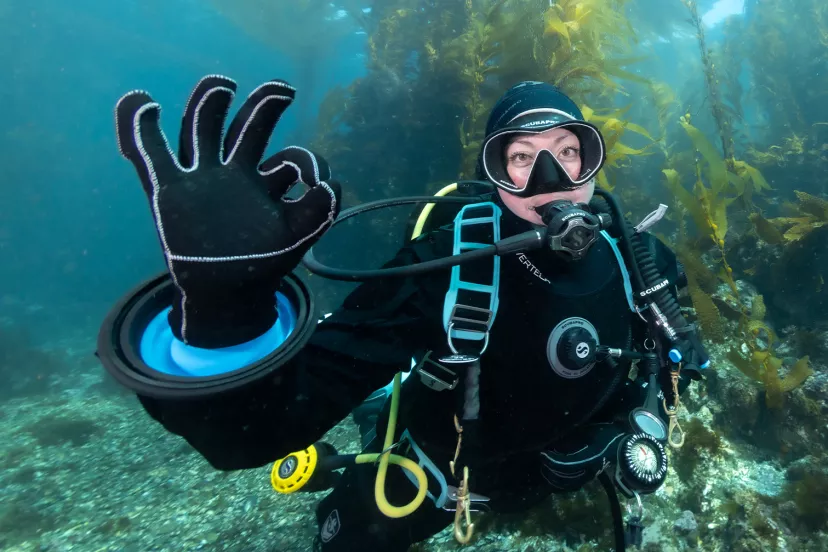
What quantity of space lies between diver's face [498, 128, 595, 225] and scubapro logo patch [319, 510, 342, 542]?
2.73 m

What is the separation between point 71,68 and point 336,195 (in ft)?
250

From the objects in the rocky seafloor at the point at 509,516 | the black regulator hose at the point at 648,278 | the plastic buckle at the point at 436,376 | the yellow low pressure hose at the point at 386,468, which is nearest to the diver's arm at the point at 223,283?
the plastic buckle at the point at 436,376

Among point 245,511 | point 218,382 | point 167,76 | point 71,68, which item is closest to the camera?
point 218,382

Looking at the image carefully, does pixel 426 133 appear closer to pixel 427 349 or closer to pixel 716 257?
pixel 716 257

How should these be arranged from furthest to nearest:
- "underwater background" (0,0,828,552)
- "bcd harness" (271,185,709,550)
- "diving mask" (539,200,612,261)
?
"underwater background" (0,0,828,552)
"bcd harness" (271,185,709,550)
"diving mask" (539,200,612,261)

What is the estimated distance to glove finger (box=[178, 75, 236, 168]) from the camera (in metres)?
1.43

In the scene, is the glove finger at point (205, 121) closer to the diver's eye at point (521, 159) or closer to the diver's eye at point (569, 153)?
the diver's eye at point (521, 159)

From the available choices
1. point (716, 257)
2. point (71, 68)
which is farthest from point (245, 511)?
point (71, 68)

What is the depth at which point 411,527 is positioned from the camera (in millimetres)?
3152

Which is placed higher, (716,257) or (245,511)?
(716,257)

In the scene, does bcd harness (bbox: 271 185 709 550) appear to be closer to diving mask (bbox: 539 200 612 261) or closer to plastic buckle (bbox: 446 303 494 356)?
plastic buckle (bbox: 446 303 494 356)

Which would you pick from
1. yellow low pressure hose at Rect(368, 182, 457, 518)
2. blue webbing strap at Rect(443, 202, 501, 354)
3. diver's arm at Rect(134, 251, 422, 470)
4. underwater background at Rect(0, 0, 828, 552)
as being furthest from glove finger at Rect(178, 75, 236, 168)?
yellow low pressure hose at Rect(368, 182, 457, 518)

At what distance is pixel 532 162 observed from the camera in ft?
8.18

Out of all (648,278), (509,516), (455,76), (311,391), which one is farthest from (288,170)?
(455,76)
